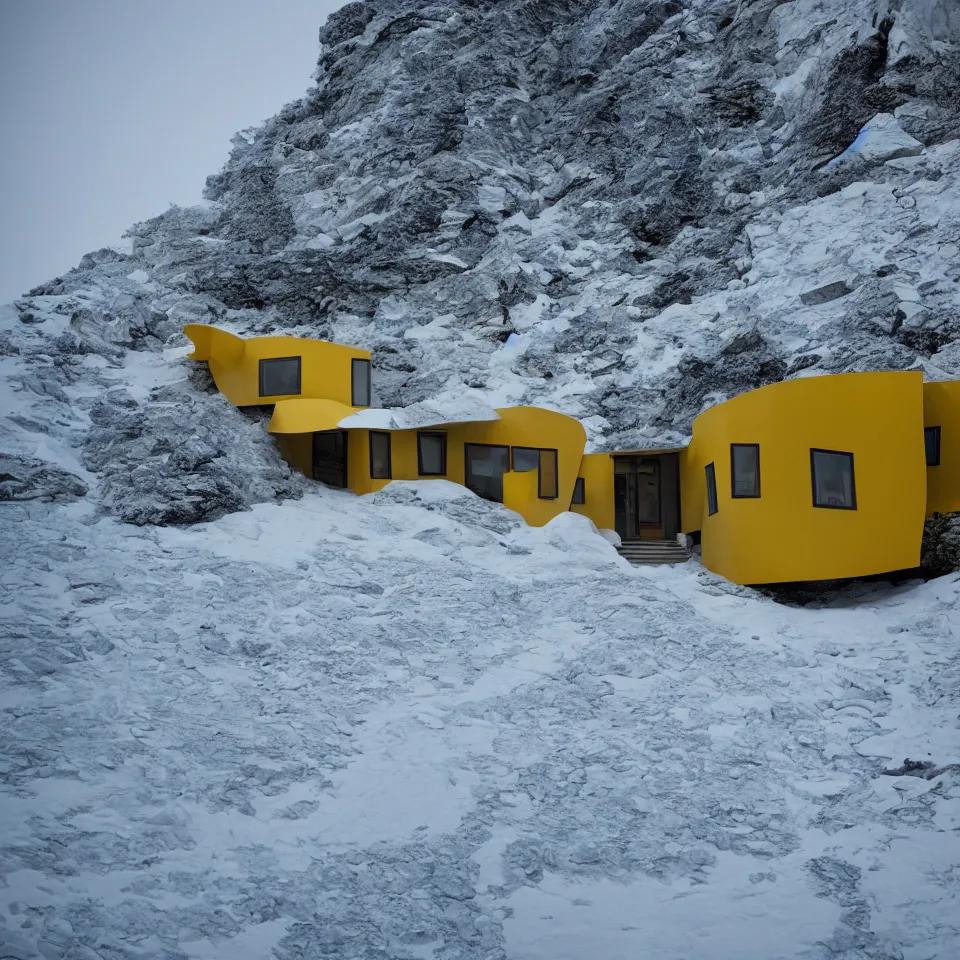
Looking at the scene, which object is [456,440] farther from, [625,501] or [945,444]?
[945,444]

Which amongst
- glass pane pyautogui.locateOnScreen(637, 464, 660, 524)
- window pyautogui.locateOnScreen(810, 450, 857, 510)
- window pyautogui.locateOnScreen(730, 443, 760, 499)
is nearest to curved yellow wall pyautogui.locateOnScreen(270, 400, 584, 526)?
glass pane pyautogui.locateOnScreen(637, 464, 660, 524)

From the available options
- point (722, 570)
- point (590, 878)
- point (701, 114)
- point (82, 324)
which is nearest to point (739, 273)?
point (701, 114)

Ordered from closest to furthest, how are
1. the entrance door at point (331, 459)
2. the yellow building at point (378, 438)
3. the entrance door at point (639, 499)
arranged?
the yellow building at point (378, 438) → the entrance door at point (331, 459) → the entrance door at point (639, 499)

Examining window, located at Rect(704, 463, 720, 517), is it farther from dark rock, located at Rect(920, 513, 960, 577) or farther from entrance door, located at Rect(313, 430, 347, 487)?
entrance door, located at Rect(313, 430, 347, 487)

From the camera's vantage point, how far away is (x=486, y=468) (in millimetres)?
21734

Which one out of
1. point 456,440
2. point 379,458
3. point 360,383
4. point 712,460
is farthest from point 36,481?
point 712,460

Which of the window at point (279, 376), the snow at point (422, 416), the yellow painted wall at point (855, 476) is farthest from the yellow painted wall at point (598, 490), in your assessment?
the window at point (279, 376)

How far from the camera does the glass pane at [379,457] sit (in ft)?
69.2

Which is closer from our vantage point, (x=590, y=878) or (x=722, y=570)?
(x=590, y=878)

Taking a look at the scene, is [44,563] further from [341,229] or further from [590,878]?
[341,229]

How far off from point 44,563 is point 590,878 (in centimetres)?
1027

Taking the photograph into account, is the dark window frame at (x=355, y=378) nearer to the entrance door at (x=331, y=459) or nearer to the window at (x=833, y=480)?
the entrance door at (x=331, y=459)

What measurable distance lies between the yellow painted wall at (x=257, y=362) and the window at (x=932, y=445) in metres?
15.0

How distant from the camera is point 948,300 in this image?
23891 mm
